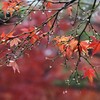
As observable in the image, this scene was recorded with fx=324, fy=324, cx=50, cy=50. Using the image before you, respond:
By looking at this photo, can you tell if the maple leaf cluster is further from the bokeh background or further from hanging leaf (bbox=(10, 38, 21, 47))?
the bokeh background

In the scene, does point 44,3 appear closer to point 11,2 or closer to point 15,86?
point 11,2

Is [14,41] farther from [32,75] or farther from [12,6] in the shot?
[32,75]

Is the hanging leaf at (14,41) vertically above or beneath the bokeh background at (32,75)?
above

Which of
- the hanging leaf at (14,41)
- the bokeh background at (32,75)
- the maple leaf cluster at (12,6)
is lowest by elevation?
the bokeh background at (32,75)

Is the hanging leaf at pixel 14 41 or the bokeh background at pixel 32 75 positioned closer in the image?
the hanging leaf at pixel 14 41

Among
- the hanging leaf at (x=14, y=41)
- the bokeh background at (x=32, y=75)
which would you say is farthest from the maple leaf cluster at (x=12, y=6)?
the bokeh background at (x=32, y=75)

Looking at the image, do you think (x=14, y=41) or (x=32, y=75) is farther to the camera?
(x=32, y=75)

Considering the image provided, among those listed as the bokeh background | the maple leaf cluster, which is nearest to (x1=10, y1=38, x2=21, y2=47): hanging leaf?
the maple leaf cluster

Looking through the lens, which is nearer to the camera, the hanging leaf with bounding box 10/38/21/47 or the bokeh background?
the hanging leaf with bounding box 10/38/21/47

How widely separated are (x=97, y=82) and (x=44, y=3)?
2.02 metres

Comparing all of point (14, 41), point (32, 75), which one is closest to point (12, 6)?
point (14, 41)

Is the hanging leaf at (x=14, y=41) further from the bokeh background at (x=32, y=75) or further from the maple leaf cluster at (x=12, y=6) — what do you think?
the bokeh background at (x=32, y=75)

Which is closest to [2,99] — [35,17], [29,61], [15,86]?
[15,86]

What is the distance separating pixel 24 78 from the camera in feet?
9.40
